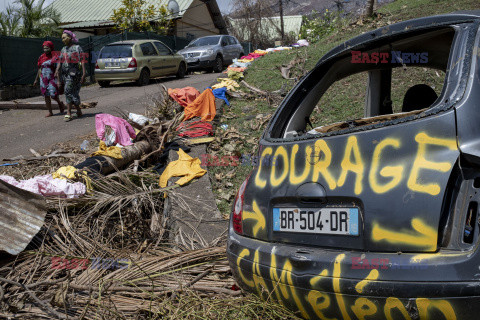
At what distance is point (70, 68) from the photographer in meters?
10.7

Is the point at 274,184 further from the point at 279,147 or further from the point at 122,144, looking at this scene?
the point at 122,144

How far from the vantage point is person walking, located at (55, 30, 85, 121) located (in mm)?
10664

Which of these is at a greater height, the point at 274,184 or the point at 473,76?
the point at 473,76

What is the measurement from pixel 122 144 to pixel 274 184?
4.40 meters

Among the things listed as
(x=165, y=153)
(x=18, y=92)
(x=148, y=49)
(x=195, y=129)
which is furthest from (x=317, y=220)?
(x=18, y=92)

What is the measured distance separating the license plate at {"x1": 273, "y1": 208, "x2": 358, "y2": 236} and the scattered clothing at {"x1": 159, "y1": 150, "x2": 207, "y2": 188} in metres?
3.04

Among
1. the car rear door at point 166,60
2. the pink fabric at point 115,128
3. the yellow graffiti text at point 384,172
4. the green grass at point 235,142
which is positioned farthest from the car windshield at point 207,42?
the yellow graffiti text at point 384,172

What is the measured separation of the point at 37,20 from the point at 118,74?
10.4 m

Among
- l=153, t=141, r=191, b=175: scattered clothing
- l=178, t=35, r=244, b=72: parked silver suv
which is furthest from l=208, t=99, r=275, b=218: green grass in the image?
l=178, t=35, r=244, b=72: parked silver suv

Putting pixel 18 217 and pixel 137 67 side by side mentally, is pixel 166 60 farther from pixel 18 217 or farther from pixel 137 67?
pixel 18 217

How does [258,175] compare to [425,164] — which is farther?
[258,175]

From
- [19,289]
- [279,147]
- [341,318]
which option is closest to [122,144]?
[19,289]

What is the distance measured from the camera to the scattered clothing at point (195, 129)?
23.5 feet

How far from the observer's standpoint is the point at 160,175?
5.91 m
